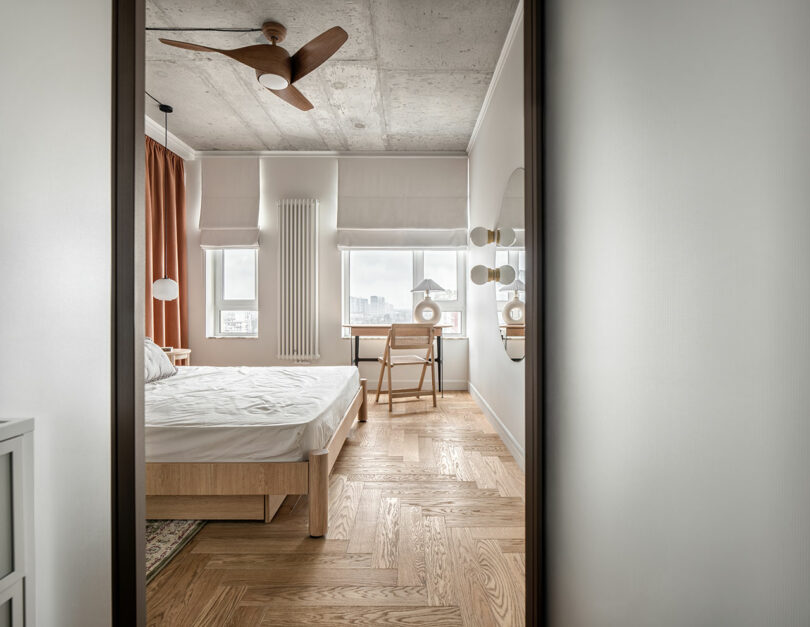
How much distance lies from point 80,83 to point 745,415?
1.43 m

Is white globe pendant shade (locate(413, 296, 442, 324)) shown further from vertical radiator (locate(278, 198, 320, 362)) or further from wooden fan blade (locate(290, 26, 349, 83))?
wooden fan blade (locate(290, 26, 349, 83))

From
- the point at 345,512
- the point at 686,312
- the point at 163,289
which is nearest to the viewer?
the point at 686,312

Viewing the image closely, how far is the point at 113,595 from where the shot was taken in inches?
43.6

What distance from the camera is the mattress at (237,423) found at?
1.96 m

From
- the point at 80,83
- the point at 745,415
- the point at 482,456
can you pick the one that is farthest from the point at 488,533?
the point at 80,83

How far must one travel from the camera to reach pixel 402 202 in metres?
5.08

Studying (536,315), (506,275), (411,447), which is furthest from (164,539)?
(506,275)

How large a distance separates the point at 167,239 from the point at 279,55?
9.32ft

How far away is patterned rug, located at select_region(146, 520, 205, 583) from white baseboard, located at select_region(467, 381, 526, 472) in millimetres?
1817

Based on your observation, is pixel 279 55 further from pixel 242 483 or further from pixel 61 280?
pixel 242 483

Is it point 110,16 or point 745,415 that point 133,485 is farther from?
point 745,415

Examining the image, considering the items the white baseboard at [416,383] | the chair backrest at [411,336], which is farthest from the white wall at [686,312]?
the white baseboard at [416,383]

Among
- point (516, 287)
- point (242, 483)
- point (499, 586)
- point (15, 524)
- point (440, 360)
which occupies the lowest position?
point (499, 586)

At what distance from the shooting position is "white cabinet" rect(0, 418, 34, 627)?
785 millimetres
